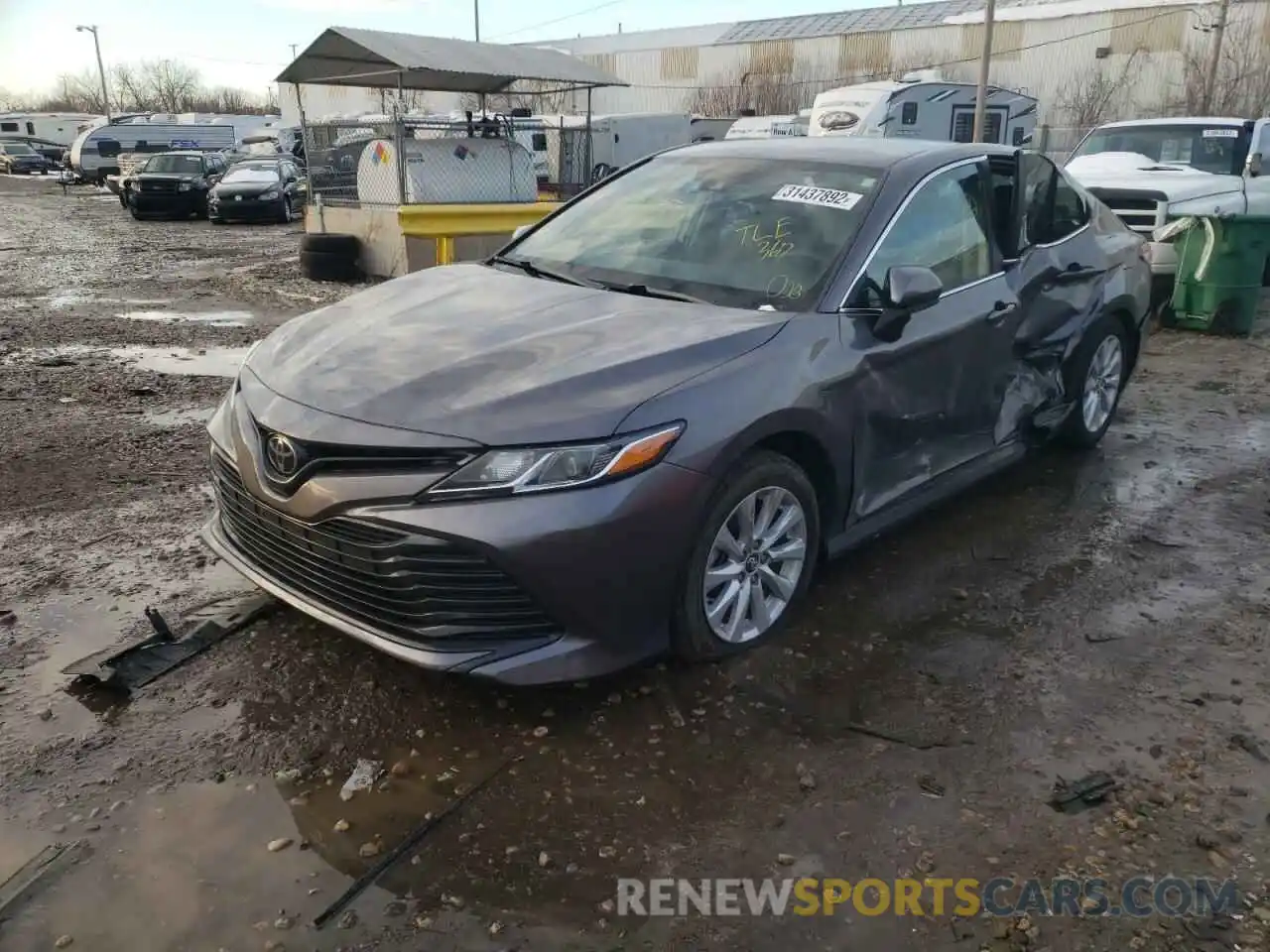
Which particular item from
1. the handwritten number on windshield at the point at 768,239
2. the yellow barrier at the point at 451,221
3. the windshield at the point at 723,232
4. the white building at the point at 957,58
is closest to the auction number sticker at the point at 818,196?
the windshield at the point at 723,232

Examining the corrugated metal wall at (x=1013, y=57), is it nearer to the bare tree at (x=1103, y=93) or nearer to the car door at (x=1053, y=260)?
the bare tree at (x=1103, y=93)

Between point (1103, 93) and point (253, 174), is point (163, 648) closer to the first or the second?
point (253, 174)

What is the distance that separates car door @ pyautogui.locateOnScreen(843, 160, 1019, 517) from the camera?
371cm

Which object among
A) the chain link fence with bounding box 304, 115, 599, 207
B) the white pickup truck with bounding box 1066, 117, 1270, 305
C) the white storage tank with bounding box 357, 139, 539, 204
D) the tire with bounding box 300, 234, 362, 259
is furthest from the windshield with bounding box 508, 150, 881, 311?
the tire with bounding box 300, 234, 362, 259

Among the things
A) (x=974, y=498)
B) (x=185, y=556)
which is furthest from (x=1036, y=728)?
(x=185, y=556)

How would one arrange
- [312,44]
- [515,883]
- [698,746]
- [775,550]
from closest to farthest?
[515,883] < [698,746] < [775,550] < [312,44]

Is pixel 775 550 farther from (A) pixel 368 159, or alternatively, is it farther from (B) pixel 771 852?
(A) pixel 368 159

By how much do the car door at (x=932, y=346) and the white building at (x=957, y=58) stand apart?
29.3 metres

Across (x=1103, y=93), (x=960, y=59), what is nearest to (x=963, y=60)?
(x=960, y=59)

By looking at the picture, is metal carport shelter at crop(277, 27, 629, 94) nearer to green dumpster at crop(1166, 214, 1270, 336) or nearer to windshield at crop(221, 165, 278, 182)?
green dumpster at crop(1166, 214, 1270, 336)

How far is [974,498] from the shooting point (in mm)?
5176

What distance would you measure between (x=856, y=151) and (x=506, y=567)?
99.6 inches

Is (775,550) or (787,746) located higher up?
(775,550)

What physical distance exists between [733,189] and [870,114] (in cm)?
1898
